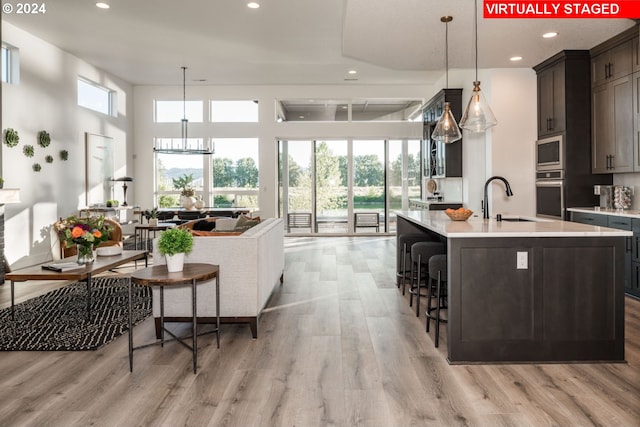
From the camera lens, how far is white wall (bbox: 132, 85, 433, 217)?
10352 millimetres

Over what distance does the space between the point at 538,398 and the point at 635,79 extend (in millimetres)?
4047

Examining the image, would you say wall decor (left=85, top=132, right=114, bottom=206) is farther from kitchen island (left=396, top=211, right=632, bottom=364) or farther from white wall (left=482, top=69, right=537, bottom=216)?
kitchen island (left=396, top=211, right=632, bottom=364)

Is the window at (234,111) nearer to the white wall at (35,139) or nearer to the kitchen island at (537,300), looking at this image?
the white wall at (35,139)

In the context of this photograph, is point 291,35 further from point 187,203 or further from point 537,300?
point 537,300

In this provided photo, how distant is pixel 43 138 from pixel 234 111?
4274 mm

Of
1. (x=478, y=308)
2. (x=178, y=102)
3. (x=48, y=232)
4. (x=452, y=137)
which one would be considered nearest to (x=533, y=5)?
(x=452, y=137)

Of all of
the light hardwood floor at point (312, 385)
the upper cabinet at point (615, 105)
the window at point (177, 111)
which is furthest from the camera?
the window at point (177, 111)

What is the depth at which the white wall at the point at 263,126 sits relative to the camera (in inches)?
408

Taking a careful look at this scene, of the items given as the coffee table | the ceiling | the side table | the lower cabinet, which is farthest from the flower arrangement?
the lower cabinet

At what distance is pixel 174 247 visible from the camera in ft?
9.95

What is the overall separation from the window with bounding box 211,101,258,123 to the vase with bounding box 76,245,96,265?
6.62 metres

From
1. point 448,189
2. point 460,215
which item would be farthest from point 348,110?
point 460,215

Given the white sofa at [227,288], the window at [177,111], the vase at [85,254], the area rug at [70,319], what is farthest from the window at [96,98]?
the white sofa at [227,288]

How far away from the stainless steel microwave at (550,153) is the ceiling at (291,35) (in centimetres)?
108
